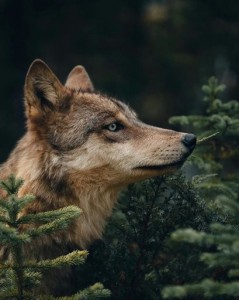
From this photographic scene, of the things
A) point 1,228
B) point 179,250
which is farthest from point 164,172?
point 1,228

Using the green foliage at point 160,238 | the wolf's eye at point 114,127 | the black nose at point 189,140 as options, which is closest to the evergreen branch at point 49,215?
the green foliage at point 160,238

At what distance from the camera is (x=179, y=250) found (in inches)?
203

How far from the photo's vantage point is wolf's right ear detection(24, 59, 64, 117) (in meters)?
5.57

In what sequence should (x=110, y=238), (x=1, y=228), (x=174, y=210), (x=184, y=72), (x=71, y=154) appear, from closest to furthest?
(x=1, y=228) → (x=174, y=210) → (x=71, y=154) → (x=110, y=238) → (x=184, y=72)

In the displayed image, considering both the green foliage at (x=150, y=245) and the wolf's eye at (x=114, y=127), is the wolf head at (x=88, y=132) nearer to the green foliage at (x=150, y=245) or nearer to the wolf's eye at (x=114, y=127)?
the wolf's eye at (x=114, y=127)

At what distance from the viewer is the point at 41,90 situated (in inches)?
224

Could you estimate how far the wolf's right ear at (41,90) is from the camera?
557 centimetres

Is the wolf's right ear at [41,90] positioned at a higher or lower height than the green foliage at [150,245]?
higher

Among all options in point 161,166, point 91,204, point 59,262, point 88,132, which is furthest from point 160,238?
point 59,262

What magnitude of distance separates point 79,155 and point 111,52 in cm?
953

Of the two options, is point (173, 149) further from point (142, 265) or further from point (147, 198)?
point (142, 265)

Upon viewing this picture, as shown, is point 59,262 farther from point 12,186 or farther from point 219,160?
point 219,160

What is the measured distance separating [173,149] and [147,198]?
0.42 meters

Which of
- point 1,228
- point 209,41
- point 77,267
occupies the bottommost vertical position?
point 77,267
